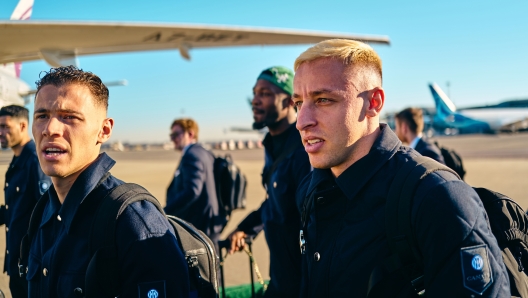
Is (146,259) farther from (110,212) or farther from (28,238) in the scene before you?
(28,238)

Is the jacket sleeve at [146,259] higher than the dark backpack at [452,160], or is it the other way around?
the dark backpack at [452,160]

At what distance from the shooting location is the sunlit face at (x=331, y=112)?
1.70 metres

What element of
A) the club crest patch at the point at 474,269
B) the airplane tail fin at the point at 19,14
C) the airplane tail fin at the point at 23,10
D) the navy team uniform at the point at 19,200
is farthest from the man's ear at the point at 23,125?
the club crest patch at the point at 474,269

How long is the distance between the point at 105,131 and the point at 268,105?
1.98 metres

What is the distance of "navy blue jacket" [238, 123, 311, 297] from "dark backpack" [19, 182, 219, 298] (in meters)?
0.97

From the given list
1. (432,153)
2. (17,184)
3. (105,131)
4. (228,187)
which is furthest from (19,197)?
(432,153)

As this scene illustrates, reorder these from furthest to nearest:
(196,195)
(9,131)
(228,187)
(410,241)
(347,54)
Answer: (228,187), (196,195), (9,131), (347,54), (410,241)

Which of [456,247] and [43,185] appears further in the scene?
[43,185]

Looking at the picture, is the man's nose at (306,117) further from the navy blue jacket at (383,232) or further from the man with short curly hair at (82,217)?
the man with short curly hair at (82,217)

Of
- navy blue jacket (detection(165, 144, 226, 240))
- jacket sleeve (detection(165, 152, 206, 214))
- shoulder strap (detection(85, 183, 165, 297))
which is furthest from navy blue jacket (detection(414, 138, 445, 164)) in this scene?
shoulder strap (detection(85, 183, 165, 297))

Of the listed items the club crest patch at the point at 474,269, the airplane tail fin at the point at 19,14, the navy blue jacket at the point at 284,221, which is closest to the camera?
the club crest patch at the point at 474,269

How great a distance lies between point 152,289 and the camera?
1603 millimetres

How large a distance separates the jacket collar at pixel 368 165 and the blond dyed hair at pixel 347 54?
0.29 meters

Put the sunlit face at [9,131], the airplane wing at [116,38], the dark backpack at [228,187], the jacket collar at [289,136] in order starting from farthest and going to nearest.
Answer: the airplane wing at [116,38]
the dark backpack at [228,187]
the sunlit face at [9,131]
the jacket collar at [289,136]
